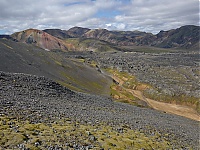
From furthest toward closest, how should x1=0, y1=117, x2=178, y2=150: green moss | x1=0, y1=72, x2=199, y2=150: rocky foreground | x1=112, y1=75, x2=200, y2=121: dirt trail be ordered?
x1=112, y1=75, x2=200, y2=121: dirt trail < x1=0, y1=72, x2=199, y2=150: rocky foreground < x1=0, y1=117, x2=178, y2=150: green moss

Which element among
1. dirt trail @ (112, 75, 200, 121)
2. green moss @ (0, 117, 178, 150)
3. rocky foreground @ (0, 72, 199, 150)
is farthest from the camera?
dirt trail @ (112, 75, 200, 121)

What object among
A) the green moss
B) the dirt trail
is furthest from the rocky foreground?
the dirt trail

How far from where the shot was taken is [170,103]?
93.8 metres

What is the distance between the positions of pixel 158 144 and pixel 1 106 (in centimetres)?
2160

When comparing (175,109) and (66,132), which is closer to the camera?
(66,132)

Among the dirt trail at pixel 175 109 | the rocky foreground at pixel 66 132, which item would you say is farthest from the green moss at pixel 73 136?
the dirt trail at pixel 175 109

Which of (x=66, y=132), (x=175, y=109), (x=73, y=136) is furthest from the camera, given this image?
(x=175, y=109)

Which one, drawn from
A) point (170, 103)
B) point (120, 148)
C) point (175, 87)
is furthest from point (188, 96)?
point (120, 148)

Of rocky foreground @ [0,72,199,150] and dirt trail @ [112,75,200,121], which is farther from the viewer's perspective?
dirt trail @ [112,75,200,121]

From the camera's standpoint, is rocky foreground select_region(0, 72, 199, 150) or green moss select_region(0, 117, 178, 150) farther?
rocky foreground select_region(0, 72, 199, 150)

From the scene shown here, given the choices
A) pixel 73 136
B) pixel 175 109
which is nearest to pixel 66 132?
pixel 73 136

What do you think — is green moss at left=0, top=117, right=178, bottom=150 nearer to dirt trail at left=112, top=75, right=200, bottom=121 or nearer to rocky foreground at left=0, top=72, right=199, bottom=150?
rocky foreground at left=0, top=72, right=199, bottom=150

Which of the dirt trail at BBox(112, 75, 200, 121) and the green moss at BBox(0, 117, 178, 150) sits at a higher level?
the green moss at BBox(0, 117, 178, 150)

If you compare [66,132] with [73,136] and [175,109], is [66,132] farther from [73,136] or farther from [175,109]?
[175,109]
